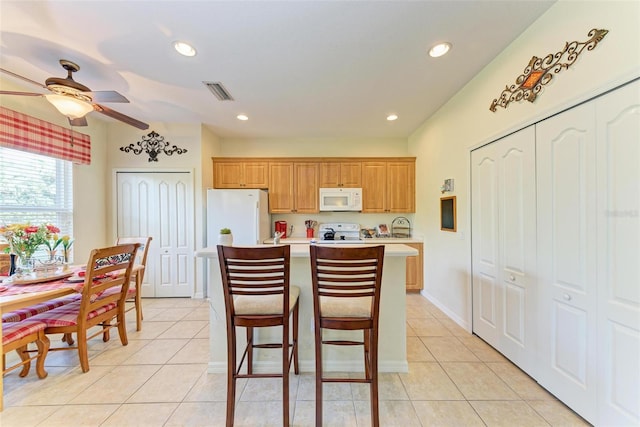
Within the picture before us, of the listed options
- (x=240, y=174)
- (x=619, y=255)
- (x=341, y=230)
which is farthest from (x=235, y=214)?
(x=619, y=255)

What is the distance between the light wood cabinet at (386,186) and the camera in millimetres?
4469

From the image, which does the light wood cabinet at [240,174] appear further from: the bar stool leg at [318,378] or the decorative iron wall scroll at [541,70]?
the decorative iron wall scroll at [541,70]

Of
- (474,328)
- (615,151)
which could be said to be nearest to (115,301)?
(474,328)

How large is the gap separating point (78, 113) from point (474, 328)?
4.39 metres

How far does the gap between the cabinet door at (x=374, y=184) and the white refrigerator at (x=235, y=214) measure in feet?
6.24

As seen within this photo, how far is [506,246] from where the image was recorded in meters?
2.21

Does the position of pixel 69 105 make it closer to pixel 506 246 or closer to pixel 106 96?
pixel 106 96

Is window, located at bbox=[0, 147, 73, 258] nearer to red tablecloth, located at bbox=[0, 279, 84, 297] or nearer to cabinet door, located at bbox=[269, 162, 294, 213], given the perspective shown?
red tablecloth, located at bbox=[0, 279, 84, 297]

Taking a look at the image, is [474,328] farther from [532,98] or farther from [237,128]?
[237,128]

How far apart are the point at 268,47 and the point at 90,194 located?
3.48m

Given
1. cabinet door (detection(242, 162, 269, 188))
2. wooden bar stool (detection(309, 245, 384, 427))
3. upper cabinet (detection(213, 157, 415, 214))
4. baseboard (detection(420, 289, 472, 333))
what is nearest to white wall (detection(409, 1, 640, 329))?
baseboard (detection(420, 289, 472, 333))

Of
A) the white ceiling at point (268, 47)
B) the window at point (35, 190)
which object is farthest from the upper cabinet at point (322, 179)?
the window at point (35, 190)

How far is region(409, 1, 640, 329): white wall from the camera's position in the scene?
1393 mm

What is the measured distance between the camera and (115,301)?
251cm
